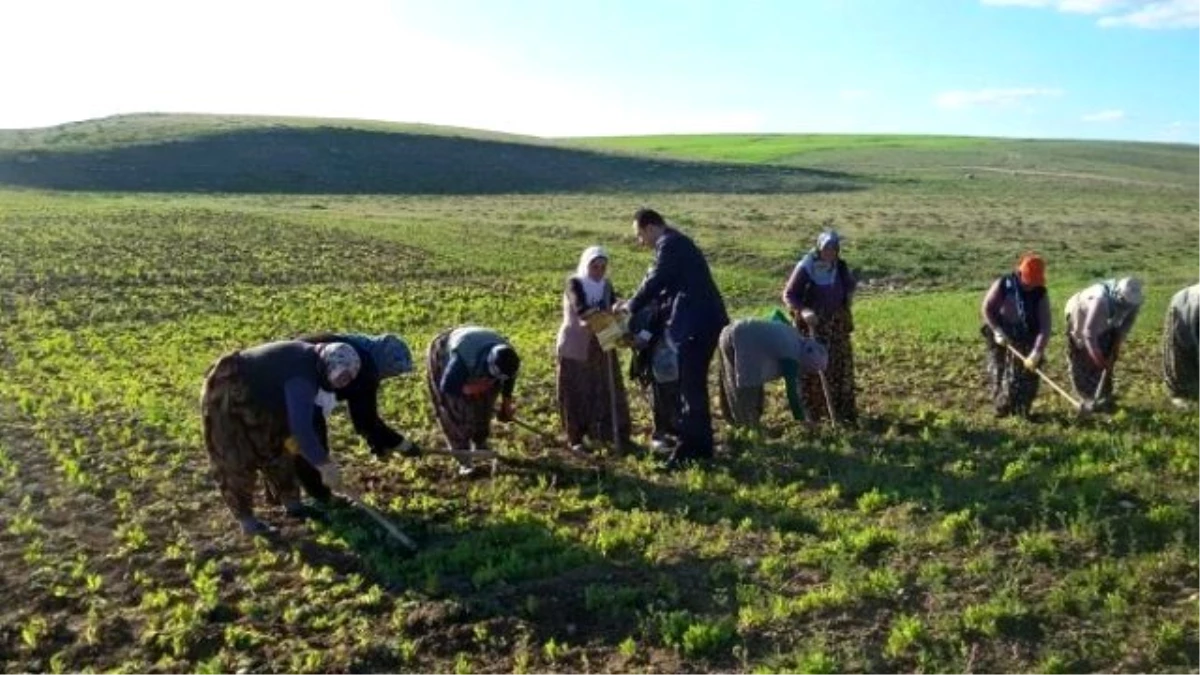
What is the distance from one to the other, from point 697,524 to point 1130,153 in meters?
130

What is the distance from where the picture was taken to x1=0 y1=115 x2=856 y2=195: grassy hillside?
67500mm

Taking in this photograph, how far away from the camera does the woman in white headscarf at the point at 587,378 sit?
35.6ft

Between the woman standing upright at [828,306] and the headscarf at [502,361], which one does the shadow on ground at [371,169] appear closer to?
the woman standing upright at [828,306]

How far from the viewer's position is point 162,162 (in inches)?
2813

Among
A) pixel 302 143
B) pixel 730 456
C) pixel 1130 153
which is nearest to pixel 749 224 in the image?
pixel 730 456

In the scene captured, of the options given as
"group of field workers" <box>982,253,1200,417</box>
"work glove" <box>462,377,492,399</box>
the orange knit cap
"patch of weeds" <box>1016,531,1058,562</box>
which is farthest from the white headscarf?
"patch of weeds" <box>1016,531,1058,562</box>

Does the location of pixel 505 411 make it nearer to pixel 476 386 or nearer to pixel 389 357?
pixel 476 386

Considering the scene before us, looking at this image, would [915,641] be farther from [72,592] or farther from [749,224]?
[749,224]

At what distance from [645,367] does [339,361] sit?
142 inches

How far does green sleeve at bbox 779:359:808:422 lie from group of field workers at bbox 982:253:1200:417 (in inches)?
81.4

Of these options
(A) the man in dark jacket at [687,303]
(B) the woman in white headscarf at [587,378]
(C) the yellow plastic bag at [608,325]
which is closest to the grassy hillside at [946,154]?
(B) the woman in white headscarf at [587,378]

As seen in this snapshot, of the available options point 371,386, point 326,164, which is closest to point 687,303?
point 371,386

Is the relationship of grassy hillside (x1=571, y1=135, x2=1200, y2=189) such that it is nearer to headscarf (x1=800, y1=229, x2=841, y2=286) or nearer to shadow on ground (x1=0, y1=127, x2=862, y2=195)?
shadow on ground (x1=0, y1=127, x2=862, y2=195)

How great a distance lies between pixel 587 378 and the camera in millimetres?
11062
